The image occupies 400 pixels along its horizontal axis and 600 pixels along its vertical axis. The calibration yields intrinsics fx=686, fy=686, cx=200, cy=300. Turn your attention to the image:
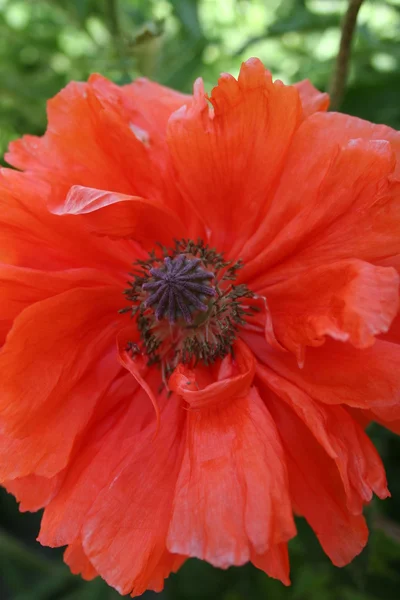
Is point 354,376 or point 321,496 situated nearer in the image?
point 354,376

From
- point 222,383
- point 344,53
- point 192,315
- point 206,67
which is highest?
point 206,67

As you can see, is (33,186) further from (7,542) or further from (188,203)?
(7,542)

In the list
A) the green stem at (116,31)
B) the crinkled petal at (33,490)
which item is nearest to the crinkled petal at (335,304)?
the crinkled petal at (33,490)

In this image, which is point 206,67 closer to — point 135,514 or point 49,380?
point 49,380

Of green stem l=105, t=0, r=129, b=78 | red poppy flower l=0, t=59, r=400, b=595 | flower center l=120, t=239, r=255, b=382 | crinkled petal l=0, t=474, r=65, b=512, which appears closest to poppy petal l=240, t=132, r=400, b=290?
red poppy flower l=0, t=59, r=400, b=595

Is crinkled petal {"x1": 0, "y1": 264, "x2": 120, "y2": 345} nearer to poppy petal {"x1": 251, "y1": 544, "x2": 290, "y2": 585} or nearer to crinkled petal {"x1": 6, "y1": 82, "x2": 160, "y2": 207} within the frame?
crinkled petal {"x1": 6, "y1": 82, "x2": 160, "y2": 207}

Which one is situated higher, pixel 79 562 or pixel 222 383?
pixel 222 383

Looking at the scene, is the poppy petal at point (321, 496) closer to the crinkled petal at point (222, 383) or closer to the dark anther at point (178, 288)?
the crinkled petal at point (222, 383)

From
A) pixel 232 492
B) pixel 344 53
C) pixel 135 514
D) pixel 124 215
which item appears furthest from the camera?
pixel 344 53

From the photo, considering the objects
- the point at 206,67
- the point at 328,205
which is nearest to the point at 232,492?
the point at 328,205
